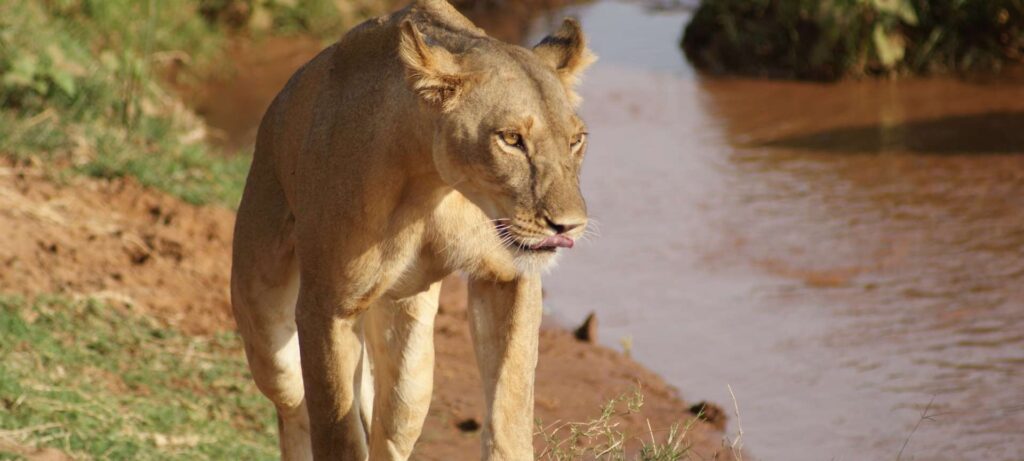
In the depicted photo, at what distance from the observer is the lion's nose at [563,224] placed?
3.82m

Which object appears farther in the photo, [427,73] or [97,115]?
[97,115]

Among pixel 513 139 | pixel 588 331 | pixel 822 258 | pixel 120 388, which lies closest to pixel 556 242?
pixel 513 139

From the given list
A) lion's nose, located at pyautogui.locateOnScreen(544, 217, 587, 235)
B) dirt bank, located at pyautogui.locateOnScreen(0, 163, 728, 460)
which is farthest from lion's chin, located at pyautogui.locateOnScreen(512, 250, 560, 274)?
dirt bank, located at pyautogui.locateOnScreen(0, 163, 728, 460)

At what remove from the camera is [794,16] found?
510 inches

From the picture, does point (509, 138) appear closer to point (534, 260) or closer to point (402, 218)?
point (534, 260)

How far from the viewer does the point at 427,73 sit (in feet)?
13.4

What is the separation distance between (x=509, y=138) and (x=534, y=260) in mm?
308

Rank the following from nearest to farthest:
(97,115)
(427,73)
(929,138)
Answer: (427,73)
(97,115)
(929,138)

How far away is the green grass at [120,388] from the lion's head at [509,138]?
82.6 inches

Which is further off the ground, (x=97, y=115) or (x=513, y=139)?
(x=513, y=139)

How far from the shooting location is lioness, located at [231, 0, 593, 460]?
4.00m

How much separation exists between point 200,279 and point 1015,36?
749 cm

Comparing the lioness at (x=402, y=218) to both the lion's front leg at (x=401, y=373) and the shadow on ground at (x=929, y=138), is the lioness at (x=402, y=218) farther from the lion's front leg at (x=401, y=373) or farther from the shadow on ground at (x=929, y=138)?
the shadow on ground at (x=929, y=138)

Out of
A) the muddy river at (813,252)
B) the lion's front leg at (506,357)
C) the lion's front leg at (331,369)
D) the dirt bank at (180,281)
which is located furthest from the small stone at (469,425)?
the lion's front leg at (506,357)
